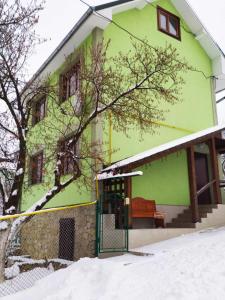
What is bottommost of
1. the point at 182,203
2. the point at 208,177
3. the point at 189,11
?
the point at 182,203

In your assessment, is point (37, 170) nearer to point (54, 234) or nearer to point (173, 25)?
point (54, 234)

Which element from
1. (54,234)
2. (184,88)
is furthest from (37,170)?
(184,88)

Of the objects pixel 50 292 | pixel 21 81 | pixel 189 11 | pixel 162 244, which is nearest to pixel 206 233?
pixel 162 244

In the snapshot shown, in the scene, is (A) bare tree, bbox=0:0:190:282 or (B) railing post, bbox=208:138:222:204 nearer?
(A) bare tree, bbox=0:0:190:282

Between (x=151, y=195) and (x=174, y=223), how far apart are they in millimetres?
1186

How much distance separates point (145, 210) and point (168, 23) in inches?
330

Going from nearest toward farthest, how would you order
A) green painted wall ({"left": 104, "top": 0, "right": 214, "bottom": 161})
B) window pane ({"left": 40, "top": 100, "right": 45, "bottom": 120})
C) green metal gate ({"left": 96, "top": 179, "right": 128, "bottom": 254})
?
green metal gate ({"left": 96, "top": 179, "right": 128, "bottom": 254})
green painted wall ({"left": 104, "top": 0, "right": 214, "bottom": 161})
window pane ({"left": 40, "top": 100, "right": 45, "bottom": 120})

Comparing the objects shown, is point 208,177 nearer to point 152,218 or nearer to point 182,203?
point 182,203

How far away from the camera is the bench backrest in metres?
9.56

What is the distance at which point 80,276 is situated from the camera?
18.4 ft

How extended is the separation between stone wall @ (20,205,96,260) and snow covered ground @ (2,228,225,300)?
2.48 m

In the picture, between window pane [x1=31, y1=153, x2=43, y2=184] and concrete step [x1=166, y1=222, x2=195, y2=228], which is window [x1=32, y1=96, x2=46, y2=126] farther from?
concrete step [x1=166, y1=222, x2=195, y2=228]

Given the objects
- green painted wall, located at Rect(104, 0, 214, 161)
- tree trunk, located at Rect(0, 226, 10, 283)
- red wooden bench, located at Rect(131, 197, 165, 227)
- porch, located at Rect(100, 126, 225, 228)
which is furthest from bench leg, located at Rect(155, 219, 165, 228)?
tree trunk, located at Rect(0, 226, 10, 283)

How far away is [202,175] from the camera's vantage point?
1274cm
